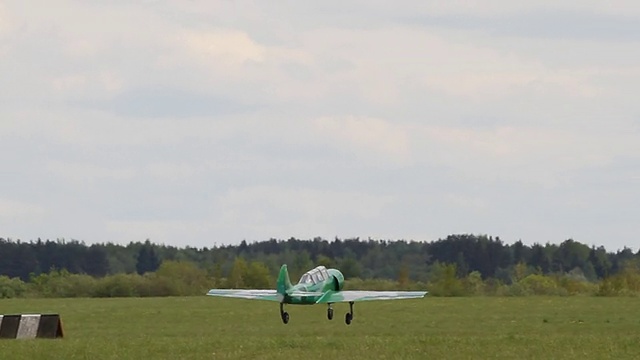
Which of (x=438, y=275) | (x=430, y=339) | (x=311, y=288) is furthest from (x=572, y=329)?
(x=438, y=275)

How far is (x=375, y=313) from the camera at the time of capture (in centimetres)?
6431

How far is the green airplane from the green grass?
106 centimetres

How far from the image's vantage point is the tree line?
318 ft

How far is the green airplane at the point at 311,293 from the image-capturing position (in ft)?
157

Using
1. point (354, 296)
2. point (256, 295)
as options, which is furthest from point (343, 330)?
point (256, 295)

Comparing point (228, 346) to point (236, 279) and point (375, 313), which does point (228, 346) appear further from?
point (236, 279)

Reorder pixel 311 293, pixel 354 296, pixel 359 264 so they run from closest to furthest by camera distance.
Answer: pixel 311 293 → pixel 354 296 → pixel 359 264

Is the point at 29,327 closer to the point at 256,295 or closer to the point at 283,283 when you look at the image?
the point at 256,295

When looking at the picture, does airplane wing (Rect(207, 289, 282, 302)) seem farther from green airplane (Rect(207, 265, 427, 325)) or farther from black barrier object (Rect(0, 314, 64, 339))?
black barrier object (Rect(0, 314, 64, 339))

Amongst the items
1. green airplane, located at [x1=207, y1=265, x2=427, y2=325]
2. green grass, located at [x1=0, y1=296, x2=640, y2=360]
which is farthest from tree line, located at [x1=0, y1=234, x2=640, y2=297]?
green airplane, located at [x1=207, y1=265, x2=427, y2=325]

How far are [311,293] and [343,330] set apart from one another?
2011 mm

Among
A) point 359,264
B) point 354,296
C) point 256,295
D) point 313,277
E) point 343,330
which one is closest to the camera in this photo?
point 256,295

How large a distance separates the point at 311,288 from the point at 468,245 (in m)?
110

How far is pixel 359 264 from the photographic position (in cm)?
11069
